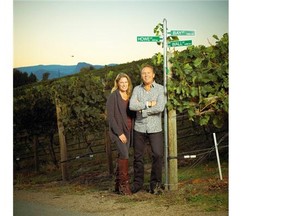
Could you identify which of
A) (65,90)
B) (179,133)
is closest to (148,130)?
(179,133)

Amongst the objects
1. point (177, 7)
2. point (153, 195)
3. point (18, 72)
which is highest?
point (177, 7)

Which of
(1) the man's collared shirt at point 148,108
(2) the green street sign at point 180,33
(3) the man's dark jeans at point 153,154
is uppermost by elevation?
(2) the green street sign at point 180,33

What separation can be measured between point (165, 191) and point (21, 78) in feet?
5.01

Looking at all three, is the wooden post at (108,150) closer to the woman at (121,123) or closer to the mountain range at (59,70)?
the woman at (121,123)

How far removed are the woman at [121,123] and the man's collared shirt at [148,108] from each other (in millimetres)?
52

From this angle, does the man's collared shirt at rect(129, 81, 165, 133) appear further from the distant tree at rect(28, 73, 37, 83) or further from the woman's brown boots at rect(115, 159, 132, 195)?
the distant tree at rect(28, 73, 37, 83)

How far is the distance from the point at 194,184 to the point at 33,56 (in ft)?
5.66

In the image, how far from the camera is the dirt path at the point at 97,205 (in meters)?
7.64

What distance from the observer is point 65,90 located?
25.3 feet

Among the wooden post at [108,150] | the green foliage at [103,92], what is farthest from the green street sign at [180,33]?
the wooden post at [108,150]

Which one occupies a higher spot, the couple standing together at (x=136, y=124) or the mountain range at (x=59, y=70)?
the mountain range at (x=59, y=70)

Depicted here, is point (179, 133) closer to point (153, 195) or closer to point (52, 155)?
point (153, 195)

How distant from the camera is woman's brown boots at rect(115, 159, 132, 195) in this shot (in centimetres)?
768

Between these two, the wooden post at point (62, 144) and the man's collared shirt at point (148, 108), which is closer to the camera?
Result: the man's collared shirt at point (148, 108)
